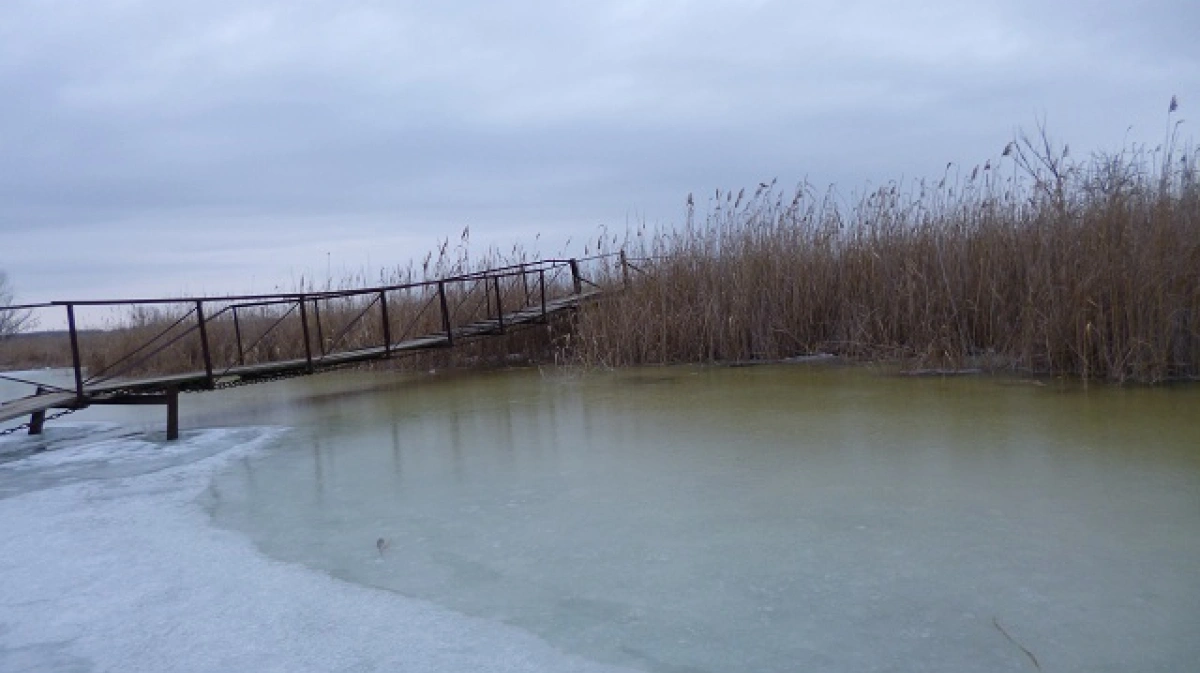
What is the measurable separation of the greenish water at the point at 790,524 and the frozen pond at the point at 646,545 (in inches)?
0.4

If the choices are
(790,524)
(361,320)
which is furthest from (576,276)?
(790,524)

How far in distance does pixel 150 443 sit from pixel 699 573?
388 cm

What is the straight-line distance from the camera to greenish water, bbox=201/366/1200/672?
5.87 ft

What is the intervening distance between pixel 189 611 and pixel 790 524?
64.3 inches

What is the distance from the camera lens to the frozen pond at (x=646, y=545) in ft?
5.90

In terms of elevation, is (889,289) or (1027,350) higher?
(889,289)

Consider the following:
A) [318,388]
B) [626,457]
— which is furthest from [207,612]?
[318,388]

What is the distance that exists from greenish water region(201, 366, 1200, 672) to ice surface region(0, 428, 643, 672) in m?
0.10

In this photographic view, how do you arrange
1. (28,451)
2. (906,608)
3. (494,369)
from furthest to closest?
1. (494,369)
2. (28,451)
3. (906,608)

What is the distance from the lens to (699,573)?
218 centimetres

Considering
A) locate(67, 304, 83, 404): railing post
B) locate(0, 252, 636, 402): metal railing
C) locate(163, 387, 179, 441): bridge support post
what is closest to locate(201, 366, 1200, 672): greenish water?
locate(163, 387, 179, 441): bridge support post

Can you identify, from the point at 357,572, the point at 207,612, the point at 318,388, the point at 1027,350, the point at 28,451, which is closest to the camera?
the point at 207,612

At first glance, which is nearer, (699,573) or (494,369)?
(699,573)

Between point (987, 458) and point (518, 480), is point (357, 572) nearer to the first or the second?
point (518, 480)
